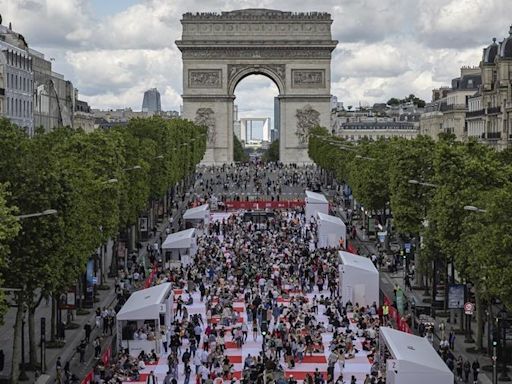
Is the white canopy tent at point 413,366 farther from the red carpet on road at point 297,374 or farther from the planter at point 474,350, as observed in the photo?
the planter at point 474,350

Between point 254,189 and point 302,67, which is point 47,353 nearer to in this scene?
point 254,189

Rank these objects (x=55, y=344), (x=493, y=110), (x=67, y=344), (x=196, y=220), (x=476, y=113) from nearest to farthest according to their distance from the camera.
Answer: (x=55, y=344)
(x=67, y=344)
(x=196, y=220)
(x=493, y=110)
(x=476, y=113)

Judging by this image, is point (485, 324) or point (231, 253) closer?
point (485, 324)

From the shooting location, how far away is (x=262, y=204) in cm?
10800

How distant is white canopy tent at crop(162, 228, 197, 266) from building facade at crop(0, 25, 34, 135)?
27083mm

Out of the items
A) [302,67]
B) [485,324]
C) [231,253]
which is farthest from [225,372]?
[302,67]

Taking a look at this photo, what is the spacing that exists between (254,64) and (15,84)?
75.9 m

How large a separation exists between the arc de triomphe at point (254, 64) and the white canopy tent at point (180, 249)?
343ft

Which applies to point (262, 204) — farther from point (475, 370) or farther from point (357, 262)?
point (475, 370)

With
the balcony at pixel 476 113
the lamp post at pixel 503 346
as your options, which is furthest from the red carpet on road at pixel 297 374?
the balcony at pixel 476 113

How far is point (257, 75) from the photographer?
18088cm

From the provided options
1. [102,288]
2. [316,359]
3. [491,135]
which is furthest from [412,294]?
[491,135]

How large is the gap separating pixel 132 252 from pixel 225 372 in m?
35.3

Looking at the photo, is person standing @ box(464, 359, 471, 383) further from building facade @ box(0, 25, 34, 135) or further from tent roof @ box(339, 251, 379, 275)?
building facade @ box(0, 25, 34, 135)
